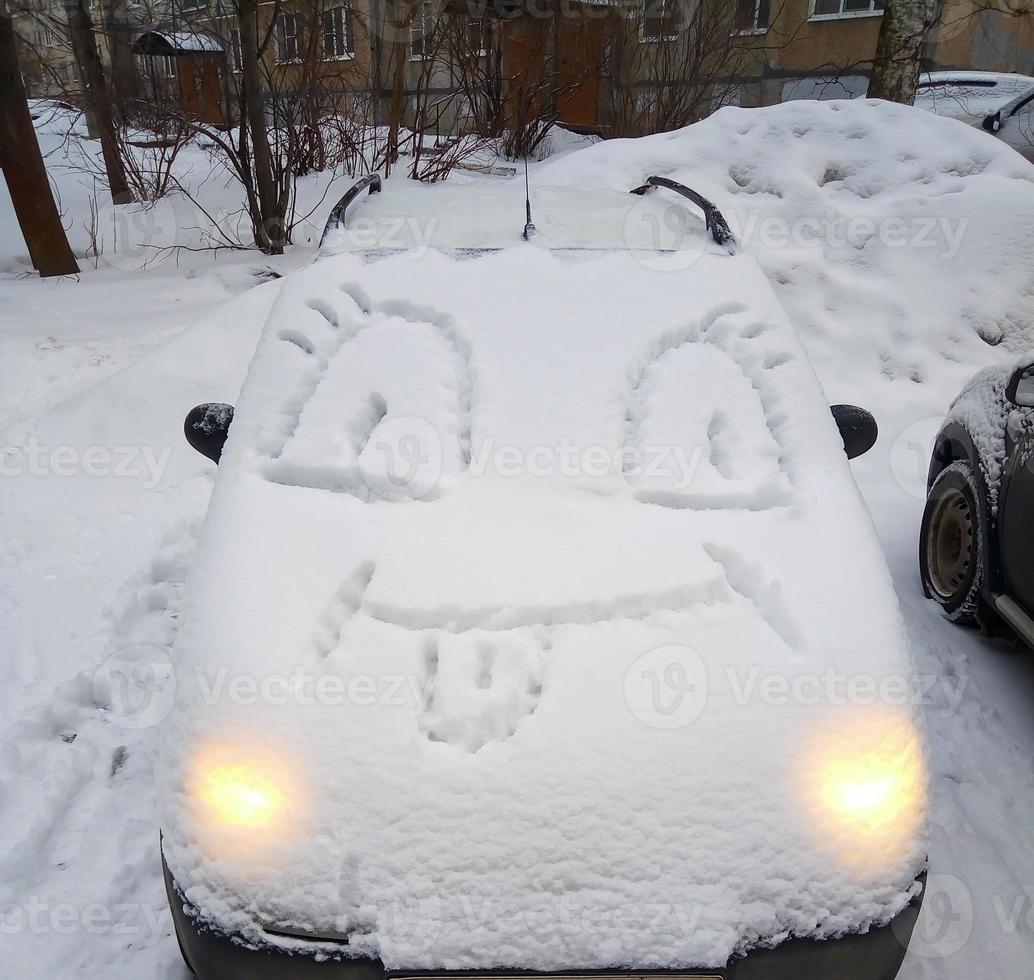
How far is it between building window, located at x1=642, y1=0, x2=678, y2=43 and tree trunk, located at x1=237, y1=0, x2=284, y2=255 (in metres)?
5.86

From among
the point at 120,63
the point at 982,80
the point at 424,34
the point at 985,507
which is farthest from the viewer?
the point at 982,80

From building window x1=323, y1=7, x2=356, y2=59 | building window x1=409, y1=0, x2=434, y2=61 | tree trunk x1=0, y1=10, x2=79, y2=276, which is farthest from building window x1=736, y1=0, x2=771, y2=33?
tree trunk x1=0, y1=10, x2=79, y2=276

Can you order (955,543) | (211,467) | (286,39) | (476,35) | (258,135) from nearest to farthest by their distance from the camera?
(955,543)
(211,467)
(258,135)
(286,39)
(476,35)

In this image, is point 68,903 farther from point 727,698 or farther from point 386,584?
point 727,698

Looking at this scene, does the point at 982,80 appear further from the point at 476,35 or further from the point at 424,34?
the point at 424,34

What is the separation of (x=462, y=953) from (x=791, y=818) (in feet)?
2.11

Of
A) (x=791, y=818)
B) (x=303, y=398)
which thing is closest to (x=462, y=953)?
(x=791, y=818)

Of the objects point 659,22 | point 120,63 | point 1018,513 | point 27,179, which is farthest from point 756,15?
point 1018,513

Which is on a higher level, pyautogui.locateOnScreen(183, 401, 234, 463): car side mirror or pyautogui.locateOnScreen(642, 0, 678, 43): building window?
pyautogui.locateOnScreen(642, 0, 678, 43): building window

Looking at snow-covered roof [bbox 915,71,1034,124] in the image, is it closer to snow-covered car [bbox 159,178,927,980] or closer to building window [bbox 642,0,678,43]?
building window [bbox 642,0,678,43]

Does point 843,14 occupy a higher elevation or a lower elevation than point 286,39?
lower

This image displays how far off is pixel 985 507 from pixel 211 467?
3665mm

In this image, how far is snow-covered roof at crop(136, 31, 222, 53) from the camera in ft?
32.5

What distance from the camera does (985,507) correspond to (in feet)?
9.84
